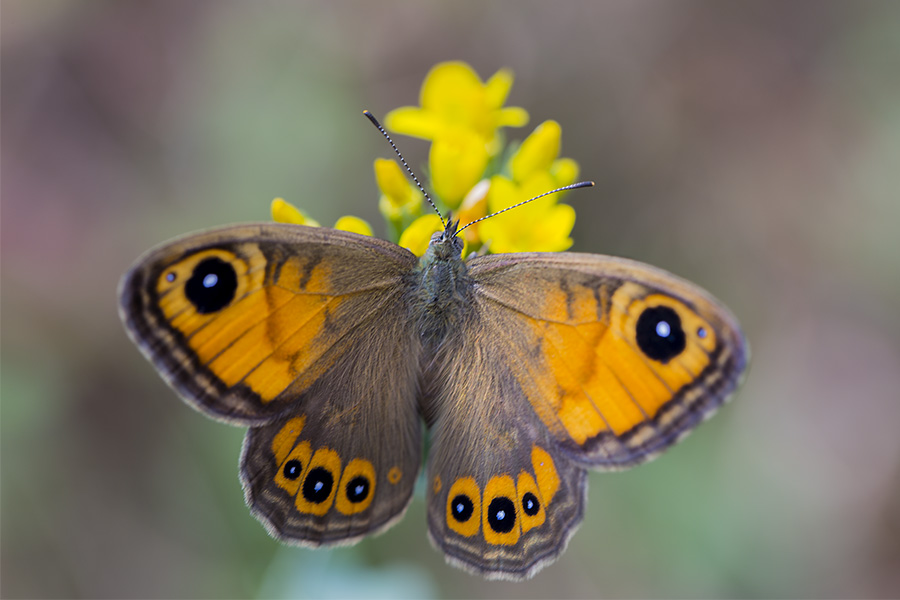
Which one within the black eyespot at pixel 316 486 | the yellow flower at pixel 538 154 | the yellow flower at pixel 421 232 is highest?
the yellow flower at pixel 538 154

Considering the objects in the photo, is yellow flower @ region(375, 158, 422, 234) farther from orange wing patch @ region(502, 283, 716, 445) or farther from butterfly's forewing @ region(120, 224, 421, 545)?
orange wing patch @ region(502, 283, 716, 445)

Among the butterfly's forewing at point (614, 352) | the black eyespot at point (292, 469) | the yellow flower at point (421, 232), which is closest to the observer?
the butterfly's forewing at point (614, 352)

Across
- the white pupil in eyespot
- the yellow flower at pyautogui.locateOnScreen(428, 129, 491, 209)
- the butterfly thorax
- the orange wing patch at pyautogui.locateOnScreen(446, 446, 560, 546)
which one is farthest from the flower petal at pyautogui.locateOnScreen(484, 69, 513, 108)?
the orange wing patch at pyautogui.locateOnScreen(446, 446, 560, 546)

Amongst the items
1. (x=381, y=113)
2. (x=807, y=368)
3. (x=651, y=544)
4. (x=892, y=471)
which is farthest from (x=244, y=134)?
(x=892, y=471)

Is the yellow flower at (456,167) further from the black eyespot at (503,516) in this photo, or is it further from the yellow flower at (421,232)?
the black eyespot at (503,516)

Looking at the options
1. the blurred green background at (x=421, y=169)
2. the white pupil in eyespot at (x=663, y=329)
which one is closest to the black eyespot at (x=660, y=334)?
the white pupil in eyespot at (x=663, y=329)
